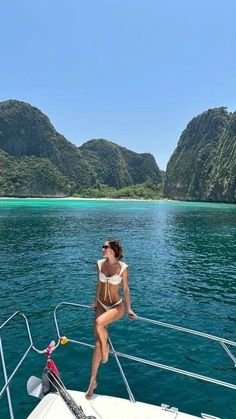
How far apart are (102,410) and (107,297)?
2215mm

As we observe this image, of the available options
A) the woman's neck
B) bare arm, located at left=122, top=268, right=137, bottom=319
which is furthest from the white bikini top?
the woman's neck

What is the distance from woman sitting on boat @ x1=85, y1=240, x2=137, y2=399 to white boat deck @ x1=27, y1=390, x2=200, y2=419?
1.64 feet

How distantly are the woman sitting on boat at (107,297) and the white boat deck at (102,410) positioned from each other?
499 mm

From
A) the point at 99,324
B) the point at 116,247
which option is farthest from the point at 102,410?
the point at 116,247

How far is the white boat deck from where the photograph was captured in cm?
688

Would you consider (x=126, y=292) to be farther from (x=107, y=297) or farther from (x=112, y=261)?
(x=112, y=261)

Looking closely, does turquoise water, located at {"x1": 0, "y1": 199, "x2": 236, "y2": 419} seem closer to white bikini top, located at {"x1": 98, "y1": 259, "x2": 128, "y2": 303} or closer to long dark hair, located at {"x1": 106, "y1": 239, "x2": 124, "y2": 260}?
white bikini top, located at {"x1": 98, "y1": 259, "x2": 128, "y2": 303}

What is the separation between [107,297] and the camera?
26.2ft

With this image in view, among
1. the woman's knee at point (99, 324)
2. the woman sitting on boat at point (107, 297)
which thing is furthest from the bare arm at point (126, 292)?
the woman's knee at point (99, 324)

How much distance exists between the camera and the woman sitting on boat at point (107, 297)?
7793 millimetres

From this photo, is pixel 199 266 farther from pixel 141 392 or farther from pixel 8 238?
pixel 8 238

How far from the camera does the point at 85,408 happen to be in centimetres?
723

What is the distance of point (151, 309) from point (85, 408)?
11868 millimetres

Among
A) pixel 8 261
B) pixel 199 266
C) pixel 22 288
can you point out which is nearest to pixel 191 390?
pixel 22 288
